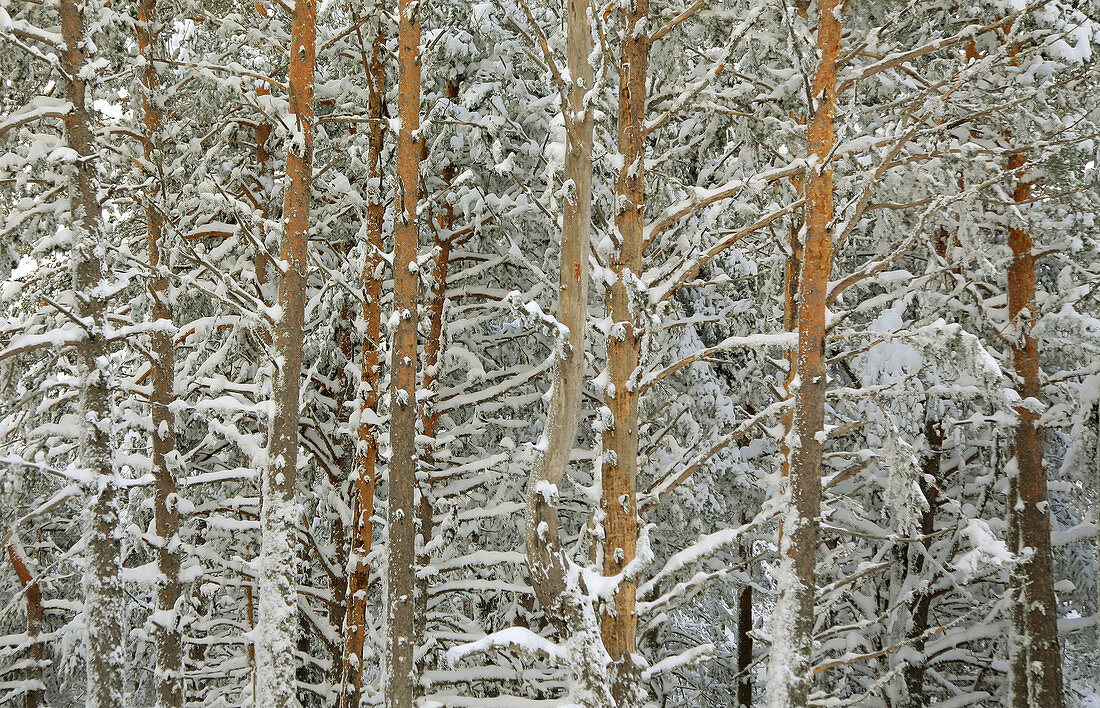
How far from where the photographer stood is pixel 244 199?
1177cm

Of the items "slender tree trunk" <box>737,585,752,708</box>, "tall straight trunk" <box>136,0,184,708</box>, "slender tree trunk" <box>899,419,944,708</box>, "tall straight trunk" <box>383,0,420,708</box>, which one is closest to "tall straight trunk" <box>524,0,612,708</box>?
"tall straight trunk" <box>383,0,420,708</box>

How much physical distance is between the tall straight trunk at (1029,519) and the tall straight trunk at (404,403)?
782 cm

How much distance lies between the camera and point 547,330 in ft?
17.9

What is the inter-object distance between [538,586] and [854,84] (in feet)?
17.7

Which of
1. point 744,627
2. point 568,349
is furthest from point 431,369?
point 744,627

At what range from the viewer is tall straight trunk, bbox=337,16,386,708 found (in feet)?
29.5

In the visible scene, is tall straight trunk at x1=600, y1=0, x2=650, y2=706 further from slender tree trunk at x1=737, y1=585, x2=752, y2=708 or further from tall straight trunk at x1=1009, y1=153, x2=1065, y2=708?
slender tree trunk at x1=737, y1=585, x2=752, y2=708

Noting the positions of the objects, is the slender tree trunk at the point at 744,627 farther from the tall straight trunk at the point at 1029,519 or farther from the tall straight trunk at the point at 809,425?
the tall straight trunk at the point at 809,425

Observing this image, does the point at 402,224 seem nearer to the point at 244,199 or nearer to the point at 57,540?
the point at 244,199

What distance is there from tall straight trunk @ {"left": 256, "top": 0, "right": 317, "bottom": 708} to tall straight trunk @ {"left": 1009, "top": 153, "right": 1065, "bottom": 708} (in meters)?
9.02

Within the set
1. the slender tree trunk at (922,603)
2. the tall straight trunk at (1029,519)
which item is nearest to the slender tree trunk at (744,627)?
the slender tree trunk at (922,603)

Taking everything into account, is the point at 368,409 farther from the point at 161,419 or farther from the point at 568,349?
the point at 568,349

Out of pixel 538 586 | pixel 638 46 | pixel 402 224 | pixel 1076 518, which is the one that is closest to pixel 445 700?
pixel 538 586

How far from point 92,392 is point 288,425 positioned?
2.07 meters
